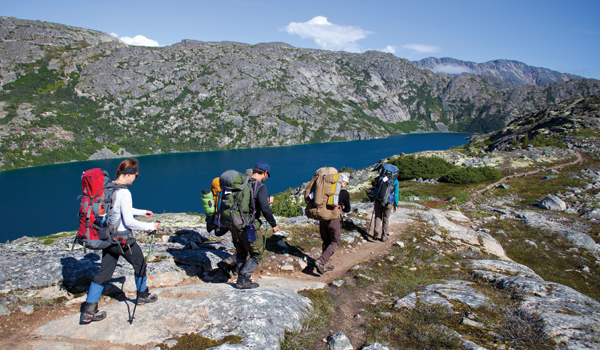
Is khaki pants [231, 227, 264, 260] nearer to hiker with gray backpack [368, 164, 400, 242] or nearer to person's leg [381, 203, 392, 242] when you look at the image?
hiker with gray backpack [368, 164, 400, 242]

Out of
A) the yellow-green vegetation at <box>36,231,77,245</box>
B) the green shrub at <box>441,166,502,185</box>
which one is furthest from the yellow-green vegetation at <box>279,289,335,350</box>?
the green shrub at <box>441,166,502,185</box>

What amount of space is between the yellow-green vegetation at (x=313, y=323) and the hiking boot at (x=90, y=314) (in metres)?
3.27

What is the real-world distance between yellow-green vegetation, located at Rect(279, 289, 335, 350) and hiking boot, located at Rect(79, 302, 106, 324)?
327cm

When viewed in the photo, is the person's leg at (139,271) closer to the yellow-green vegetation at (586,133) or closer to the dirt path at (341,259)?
the dirt path at (341,259)

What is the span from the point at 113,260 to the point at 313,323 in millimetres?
4105

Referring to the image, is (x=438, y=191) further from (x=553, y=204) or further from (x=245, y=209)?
(x=245, y=209)

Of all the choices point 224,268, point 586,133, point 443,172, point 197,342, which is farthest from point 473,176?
point 586,133

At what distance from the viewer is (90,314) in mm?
5004

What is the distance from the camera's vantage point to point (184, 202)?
245 feet

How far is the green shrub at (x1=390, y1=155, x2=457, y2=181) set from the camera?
115ft

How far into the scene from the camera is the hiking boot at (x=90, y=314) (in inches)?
194

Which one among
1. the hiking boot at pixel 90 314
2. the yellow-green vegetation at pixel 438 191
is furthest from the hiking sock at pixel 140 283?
the yellow-green vegetation at pixel 438 191

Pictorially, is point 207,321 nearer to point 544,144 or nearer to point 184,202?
point 544,144

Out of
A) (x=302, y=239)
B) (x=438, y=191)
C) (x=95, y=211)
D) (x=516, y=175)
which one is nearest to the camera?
(x=95, y=211)
